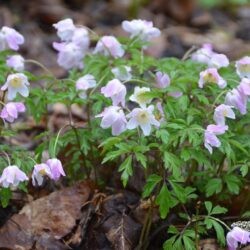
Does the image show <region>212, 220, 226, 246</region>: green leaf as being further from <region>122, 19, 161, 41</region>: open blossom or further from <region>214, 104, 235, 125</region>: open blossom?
<region>122, 19, 161, 41</region>: open blossom

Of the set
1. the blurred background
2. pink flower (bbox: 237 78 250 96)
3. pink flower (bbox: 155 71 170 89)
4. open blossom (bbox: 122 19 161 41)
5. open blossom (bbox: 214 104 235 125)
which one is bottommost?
the blurred background

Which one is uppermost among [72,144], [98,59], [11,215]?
[98,59]

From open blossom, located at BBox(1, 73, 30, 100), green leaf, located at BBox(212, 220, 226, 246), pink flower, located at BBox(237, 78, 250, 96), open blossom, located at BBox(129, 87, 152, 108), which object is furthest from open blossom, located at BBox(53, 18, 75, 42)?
green leaf, located at BBox(212, 220, 226, 246)

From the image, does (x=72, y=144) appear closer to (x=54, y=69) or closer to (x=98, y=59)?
(x=98, y=59)

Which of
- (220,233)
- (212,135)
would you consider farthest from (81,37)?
(220,233)

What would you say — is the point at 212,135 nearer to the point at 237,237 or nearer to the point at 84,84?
the point at 237,237

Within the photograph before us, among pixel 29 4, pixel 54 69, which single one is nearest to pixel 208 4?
pixel 29 4

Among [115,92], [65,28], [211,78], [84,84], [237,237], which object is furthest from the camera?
[65,28]
